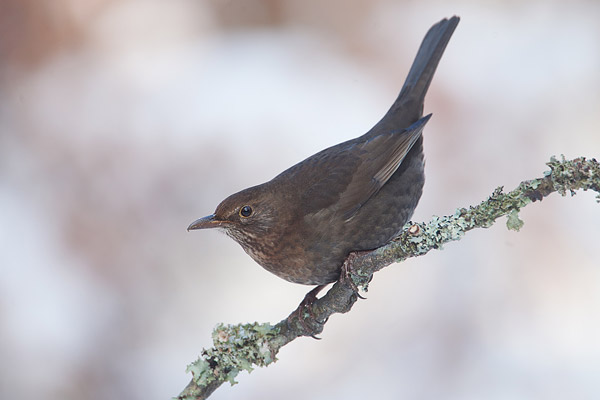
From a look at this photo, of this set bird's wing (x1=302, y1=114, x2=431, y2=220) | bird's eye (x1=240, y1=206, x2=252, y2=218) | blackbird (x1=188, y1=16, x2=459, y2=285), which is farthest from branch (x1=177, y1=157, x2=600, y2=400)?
bird's eye (x1=240, y1=206, x2=252, y2=218)

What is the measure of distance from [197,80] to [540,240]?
166 inches

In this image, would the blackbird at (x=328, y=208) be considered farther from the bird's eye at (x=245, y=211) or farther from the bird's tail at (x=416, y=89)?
the bird's tail at (x=416, y=89)

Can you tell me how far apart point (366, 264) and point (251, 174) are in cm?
371

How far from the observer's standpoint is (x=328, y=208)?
12.9 feet

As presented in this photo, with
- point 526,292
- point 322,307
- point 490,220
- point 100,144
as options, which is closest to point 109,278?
point 100,144

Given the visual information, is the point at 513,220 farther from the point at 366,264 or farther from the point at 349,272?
the point at 349,272

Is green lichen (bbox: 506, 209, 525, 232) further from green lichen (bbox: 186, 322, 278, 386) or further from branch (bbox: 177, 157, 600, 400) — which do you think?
green lichen (bbox: 186, 322, 278, 386)

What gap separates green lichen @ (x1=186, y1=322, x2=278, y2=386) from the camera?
290 cm

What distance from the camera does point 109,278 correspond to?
603 centimetres

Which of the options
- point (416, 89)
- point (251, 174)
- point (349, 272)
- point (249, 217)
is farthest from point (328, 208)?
point (251, 174)

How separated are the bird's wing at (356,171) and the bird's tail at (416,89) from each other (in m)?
0.42

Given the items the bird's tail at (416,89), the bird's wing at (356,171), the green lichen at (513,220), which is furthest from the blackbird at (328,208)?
the green lichen at (513,220)

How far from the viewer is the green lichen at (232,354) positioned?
2.90 metres

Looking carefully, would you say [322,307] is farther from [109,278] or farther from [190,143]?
[190,143]
